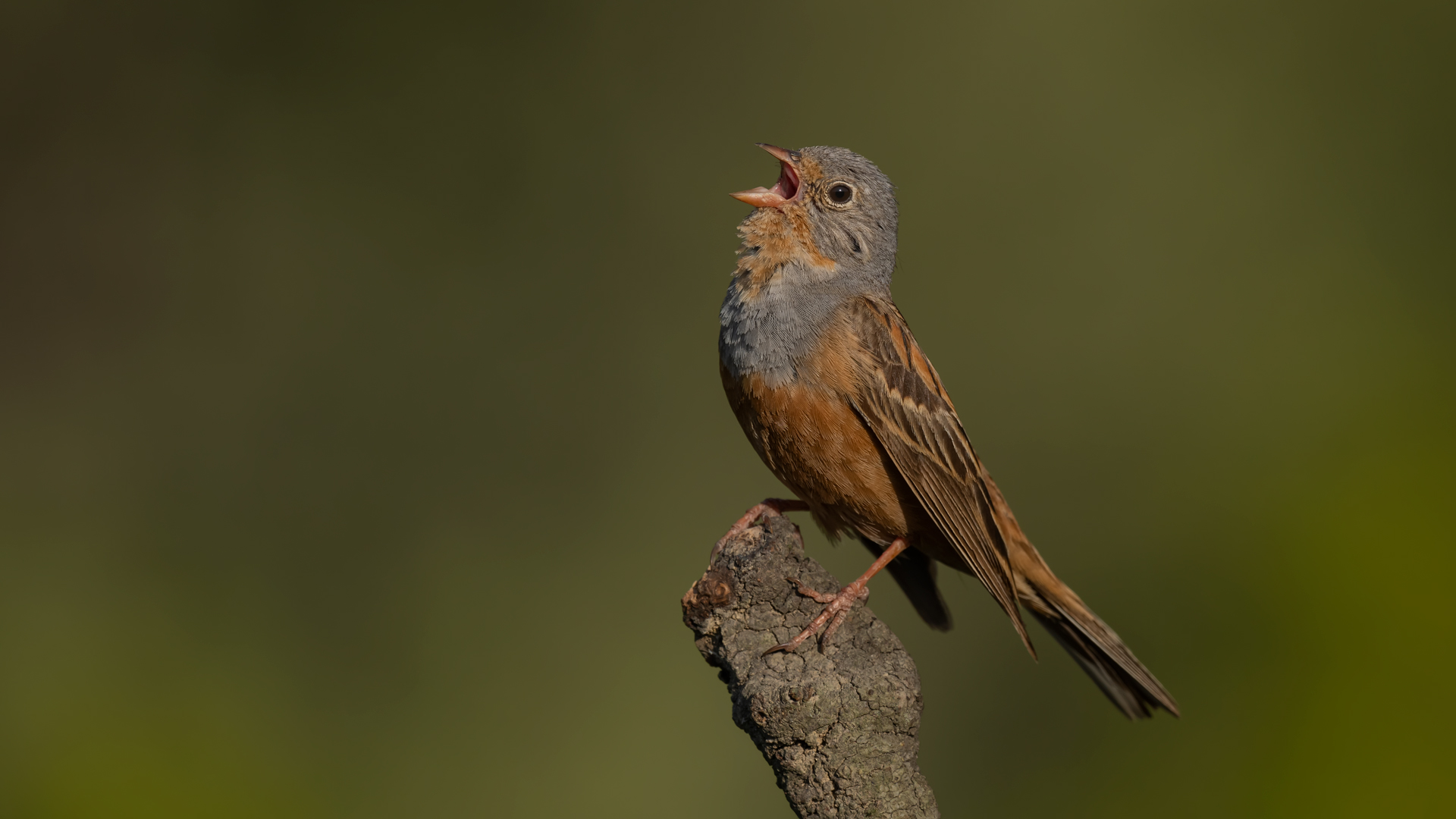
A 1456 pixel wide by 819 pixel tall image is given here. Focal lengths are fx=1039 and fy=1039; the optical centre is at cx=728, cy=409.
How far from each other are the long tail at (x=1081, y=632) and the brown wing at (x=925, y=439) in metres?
0.34

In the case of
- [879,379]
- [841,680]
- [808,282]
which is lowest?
[841,680]

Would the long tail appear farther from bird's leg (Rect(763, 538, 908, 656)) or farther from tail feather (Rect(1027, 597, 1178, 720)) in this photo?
bird's leg (Rect(763, 538, 908, 656))

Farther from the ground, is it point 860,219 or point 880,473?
point 860,219

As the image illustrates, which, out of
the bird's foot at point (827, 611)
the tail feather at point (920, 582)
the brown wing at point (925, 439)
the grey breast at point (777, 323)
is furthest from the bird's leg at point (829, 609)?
the tail feather at point (920, 582)

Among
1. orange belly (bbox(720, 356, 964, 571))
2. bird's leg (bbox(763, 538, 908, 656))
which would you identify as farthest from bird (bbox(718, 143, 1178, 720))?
bird's leg (bbox(763, 538, 908, 656))

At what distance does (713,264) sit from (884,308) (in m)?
3.93

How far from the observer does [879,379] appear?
14.1 feet

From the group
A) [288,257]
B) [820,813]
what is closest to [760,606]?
[820,813]

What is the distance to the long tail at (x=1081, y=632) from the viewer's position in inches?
182

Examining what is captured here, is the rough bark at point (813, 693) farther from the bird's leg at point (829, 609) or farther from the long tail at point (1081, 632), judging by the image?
the long tail at point (1081, 632)

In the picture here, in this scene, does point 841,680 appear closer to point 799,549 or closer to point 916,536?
point 799,549

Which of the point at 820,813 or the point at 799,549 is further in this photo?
the point at 799,549

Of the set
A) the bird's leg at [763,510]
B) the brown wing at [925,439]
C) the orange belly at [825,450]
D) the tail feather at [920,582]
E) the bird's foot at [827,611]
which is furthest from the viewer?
the tail feather at [920,582]

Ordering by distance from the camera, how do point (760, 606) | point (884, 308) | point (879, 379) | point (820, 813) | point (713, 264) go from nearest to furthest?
point (820, 813), point (760, 606), point (879, 379), point (884, 308), point (713, 264)
